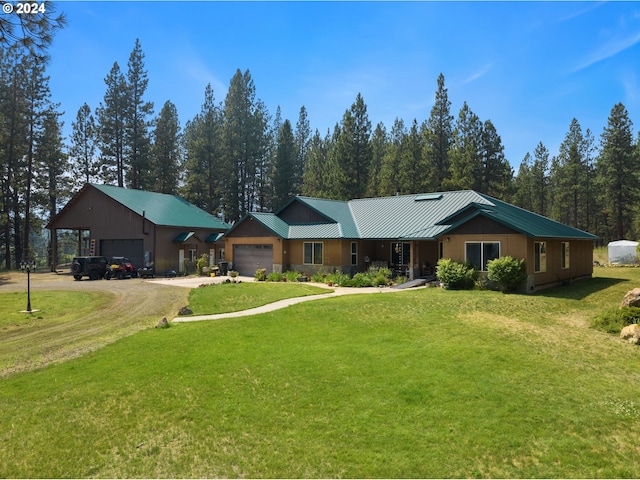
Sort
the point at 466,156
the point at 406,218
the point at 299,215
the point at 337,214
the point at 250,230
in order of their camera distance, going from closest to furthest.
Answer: the point at 406,218, the point at 337,214, the point at 299,215, the point at 250,230, the point at 466,156

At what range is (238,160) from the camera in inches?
2175

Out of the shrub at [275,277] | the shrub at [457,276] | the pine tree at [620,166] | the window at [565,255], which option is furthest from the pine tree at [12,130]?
the pine tree at [620,166]

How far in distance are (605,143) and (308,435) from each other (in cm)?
5940

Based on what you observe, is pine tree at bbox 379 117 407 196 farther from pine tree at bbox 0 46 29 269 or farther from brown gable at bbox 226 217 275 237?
pine tree at bbox 0 46 29 269

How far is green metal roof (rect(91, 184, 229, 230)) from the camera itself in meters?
35.1

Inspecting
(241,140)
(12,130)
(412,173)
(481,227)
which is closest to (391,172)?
(412,173)

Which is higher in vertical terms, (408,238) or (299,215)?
(299,215)

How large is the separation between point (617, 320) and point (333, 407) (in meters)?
10.7

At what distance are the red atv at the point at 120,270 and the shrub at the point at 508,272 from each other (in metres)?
25.1

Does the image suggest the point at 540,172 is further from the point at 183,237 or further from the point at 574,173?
the point at 183,237

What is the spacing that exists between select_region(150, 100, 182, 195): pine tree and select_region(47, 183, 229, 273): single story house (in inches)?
563

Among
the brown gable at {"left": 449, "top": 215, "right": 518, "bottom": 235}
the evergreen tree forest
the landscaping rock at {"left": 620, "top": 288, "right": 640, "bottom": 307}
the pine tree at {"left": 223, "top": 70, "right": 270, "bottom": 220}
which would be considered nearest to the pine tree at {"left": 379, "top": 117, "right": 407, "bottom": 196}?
the evergreen tree forest

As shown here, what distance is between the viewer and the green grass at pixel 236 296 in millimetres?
16897

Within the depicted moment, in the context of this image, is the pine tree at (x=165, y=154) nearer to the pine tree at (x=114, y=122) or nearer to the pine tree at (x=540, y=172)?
the pine tree at (x=114, y=122)
